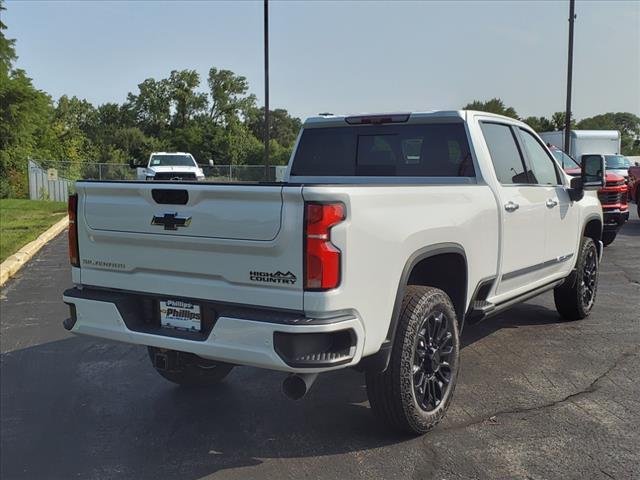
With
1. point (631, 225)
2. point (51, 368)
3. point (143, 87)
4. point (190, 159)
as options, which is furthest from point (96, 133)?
point (51, 368)

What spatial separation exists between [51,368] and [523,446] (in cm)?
376

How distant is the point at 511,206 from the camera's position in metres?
4.61

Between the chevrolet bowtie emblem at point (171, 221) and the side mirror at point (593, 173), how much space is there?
4019 mm

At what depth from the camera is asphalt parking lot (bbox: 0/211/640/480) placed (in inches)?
136

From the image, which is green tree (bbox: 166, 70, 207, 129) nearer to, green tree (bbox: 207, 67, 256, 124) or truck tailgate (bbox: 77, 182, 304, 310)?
green tree (bbox: 207, 67, 256, 124)

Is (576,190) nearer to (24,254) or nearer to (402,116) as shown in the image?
(402,116)

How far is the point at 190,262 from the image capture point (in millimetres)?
3342

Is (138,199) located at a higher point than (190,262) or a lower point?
higher

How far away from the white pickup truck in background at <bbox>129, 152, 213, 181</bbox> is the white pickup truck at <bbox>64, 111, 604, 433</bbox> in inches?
670

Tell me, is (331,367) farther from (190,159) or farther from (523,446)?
(190,159)

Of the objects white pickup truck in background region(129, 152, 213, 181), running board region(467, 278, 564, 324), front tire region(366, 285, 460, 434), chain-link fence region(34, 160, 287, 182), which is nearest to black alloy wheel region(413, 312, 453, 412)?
front tire region(366, 285, 460, 434)

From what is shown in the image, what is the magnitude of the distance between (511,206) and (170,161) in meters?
20.0

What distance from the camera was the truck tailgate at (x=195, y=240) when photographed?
3.03 m

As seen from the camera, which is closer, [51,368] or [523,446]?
[523,446]
